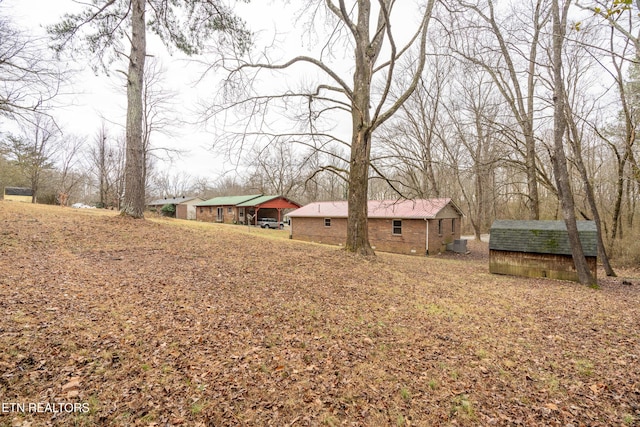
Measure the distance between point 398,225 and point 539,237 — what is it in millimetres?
9186

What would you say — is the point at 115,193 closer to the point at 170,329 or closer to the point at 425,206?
the point at 425,206

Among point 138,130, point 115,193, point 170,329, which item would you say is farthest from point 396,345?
point 115,193

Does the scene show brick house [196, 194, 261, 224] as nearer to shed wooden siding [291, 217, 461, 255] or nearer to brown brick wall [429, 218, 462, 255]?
shed wooden siding [291, 217, 461, 255]

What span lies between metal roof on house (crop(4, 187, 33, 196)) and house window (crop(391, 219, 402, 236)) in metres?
38.2

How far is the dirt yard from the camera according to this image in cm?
253

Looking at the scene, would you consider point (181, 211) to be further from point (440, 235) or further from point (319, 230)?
point (440, 235)

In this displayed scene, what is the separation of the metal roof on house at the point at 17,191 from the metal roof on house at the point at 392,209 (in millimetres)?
29880

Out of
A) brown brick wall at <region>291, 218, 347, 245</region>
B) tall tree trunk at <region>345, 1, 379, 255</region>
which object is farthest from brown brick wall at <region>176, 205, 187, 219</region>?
tall tree trunk at <region>345, 1, 379, 255</region>

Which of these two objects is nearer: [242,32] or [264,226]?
[242,32]

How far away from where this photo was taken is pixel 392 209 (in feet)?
62.2

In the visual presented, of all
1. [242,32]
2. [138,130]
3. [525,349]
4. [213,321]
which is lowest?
[525,349]

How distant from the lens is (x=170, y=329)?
358 centimetres

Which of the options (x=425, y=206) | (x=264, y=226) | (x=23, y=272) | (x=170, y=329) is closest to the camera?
(x=170, y=329)

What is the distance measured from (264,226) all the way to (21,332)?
1132 inches
